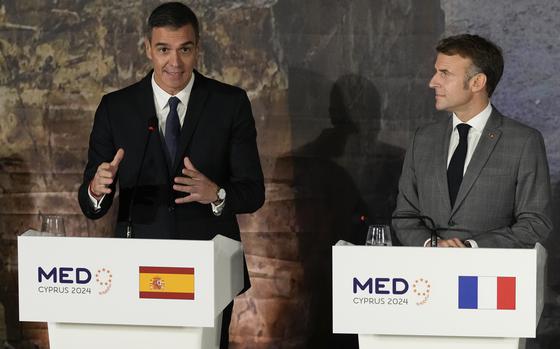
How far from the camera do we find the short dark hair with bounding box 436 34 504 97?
150 inches

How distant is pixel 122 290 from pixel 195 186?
17.9 inches

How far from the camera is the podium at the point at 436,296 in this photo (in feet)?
9.99

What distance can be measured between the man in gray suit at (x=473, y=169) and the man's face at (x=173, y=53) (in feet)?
3.07

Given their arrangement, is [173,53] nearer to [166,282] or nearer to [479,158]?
[166,282]

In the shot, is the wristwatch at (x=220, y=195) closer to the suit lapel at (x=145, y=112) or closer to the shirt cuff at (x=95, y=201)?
the suit lapel at (x=145, y=112)

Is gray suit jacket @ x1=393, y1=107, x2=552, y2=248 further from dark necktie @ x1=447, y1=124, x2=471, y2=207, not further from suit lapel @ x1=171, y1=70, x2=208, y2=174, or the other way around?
suit lapel @ x1=171, y1=70, x2=208, y2=174

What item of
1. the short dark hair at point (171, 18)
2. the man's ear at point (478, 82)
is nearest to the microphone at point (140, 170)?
the short dark hair at point (171, 18)

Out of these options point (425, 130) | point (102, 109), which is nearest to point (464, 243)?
point (425, 130)

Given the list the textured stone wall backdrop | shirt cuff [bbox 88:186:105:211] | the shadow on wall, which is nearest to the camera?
shirt cuff [bbox 88:186:105:211]

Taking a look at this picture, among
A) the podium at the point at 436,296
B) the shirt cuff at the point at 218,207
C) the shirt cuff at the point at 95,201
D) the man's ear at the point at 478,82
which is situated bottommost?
the podium at the point at 436,296

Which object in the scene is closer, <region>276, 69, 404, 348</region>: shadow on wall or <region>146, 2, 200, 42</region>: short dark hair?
<region>146, 2, 200, 42</region>: short dark hair

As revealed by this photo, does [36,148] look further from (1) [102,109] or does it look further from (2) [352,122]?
(2) [352,122]

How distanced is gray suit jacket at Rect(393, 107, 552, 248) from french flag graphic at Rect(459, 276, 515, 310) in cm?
54

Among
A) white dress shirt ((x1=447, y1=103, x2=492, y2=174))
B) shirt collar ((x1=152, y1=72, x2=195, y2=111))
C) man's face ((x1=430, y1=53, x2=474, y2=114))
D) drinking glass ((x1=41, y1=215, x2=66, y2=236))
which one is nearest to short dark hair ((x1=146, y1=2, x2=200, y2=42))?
shirt collar ((x1=152, y1=72, x2=195, y2=111))
